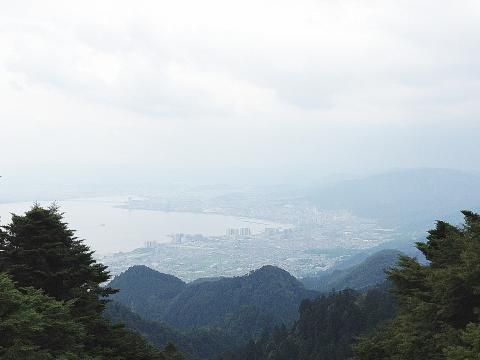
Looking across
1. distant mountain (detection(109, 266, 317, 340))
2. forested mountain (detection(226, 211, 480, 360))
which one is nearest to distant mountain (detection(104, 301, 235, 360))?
distant mountain (detection(109, 266, 317, 340))

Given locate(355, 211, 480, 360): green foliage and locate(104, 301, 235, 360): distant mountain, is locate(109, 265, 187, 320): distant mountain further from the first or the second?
locate(355, 211, 480, 360): green foliage

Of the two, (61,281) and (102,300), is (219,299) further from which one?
(61,281)

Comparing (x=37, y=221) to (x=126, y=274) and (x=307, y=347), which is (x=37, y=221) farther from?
Result: (x=126, y=274)

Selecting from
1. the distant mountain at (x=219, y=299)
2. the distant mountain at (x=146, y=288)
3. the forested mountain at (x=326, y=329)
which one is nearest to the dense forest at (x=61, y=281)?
the forested mountain at (x=326, y=329)

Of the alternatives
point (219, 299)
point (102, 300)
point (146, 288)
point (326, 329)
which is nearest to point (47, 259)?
point (102, 300)

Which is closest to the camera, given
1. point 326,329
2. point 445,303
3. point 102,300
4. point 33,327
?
point 33,327

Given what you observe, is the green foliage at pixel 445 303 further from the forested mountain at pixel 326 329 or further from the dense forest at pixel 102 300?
the forested mountain at pixel 326 329
